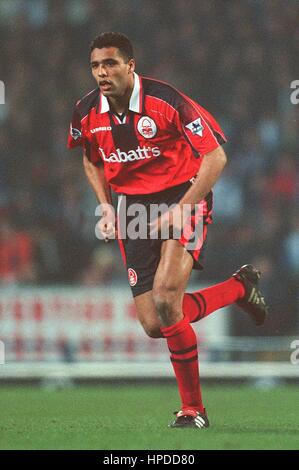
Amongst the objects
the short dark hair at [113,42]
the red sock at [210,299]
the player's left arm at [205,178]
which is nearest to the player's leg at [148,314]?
the red sock at [210,299]

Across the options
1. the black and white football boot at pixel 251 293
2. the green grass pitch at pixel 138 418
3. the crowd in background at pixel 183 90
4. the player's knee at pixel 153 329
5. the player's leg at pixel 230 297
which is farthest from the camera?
the crowd in background at pixel 183 90

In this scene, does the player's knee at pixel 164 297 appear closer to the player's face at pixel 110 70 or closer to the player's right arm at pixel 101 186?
the player's right arm at pixel 101 186

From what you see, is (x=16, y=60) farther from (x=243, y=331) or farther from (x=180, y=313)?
(x=180, y=313)

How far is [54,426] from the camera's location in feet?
20.2

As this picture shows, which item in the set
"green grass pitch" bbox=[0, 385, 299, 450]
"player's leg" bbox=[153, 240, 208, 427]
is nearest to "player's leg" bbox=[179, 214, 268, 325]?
"player's leg" bbox=[153, 240, 208, 427]

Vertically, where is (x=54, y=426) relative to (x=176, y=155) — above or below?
below

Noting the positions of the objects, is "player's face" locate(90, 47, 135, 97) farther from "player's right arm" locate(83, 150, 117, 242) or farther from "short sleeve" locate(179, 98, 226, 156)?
"player's right arm" locate(83, 150, 117, 242)

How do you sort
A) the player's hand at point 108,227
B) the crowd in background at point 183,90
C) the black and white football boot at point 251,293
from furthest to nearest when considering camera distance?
the crowd in background at point 183,90 < the black and white football boot at point 251,293 < the player's hand at point 108,227

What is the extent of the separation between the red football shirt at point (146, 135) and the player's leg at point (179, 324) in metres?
0.44

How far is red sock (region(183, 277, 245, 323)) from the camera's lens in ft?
21.1

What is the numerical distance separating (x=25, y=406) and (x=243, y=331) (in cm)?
280

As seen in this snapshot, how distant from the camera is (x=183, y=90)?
41.5 ft

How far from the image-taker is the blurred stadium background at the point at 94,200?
9875 millimetres
